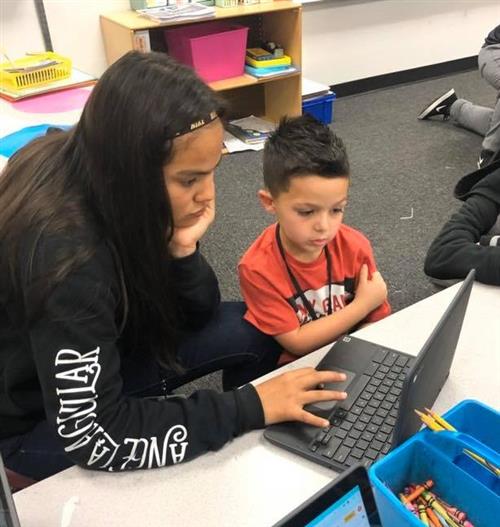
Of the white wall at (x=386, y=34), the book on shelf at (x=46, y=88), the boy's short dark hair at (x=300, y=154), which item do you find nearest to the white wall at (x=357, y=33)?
the white wall at (x=386, y=34)

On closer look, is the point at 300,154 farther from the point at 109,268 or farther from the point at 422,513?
the point at 422,513

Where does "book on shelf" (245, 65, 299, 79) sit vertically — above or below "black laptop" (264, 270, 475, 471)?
below

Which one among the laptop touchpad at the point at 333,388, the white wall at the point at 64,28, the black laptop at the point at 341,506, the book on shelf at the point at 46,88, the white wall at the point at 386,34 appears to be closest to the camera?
the black laptop at the point at 341,506

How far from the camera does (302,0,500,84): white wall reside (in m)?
3.67

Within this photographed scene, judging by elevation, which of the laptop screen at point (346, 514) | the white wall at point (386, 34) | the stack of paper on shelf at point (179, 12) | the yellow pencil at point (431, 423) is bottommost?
the white wall at point (386, 34)

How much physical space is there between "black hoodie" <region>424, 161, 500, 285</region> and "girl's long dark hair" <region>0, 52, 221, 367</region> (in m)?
0.66

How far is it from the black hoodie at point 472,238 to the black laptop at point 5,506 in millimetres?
900

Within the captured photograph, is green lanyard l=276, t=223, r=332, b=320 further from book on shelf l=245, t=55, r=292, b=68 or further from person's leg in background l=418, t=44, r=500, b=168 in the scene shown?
book on shelf l=245, t=55, r=292, b=68

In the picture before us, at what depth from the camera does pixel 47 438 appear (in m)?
0.92

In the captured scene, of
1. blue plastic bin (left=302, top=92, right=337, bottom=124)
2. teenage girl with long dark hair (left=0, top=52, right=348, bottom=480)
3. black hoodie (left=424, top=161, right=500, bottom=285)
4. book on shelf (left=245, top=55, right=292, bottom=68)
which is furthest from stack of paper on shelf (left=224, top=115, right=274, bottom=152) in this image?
teenage girl with long dark hair (left=0, top=52, right=348, bottom=480)

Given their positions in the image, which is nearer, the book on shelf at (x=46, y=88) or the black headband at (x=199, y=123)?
the black headband at (x=199, y=123)

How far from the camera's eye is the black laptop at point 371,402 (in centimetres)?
68

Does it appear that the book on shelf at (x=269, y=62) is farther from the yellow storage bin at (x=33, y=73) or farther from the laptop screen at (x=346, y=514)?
the laptop screen at (x=346, y=514)

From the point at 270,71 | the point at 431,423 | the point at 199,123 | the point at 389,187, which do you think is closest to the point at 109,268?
the point at 199,123
